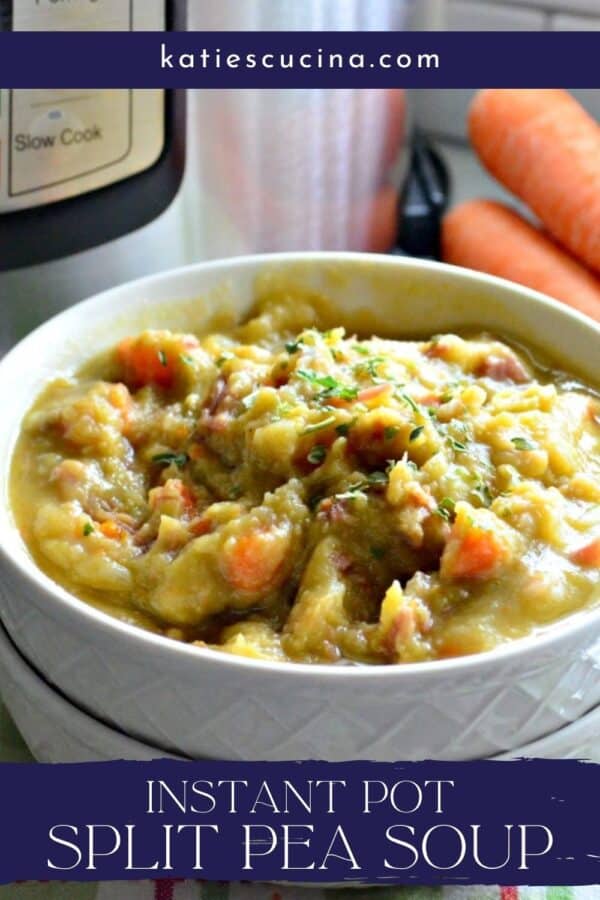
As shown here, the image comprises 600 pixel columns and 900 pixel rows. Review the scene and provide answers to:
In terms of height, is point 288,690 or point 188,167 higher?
point 188,167

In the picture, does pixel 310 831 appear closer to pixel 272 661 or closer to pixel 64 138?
pixel 272 661

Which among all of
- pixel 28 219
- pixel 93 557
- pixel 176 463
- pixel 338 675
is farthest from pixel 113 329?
pixel 338 675

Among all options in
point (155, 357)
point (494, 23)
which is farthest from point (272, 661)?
point (494, 23)

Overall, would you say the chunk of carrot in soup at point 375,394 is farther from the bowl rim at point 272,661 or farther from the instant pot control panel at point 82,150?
the instant pot control panel at point 82,150

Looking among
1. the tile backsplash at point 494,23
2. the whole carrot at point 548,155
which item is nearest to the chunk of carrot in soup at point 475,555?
the whole carrot at point 548,155

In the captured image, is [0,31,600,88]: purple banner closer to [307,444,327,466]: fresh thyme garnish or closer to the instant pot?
the instant pot

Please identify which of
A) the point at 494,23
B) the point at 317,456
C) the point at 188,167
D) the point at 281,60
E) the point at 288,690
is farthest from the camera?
the point at 494,23
